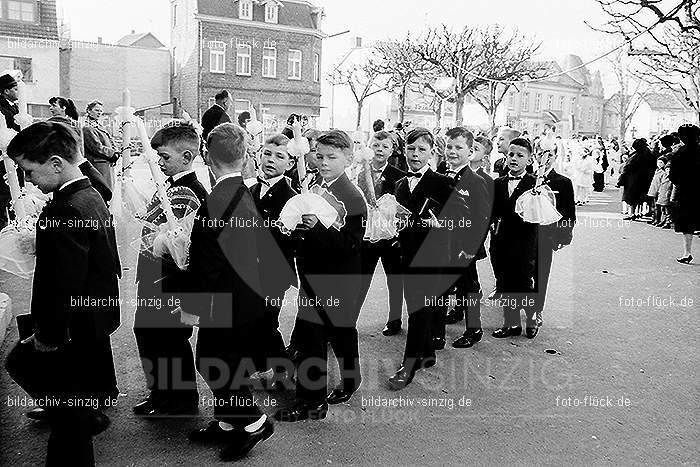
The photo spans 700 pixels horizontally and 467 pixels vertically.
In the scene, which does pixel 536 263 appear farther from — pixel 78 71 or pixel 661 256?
pixel 78 71

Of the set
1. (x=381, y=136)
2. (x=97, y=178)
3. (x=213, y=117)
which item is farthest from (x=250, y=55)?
(x=97, y=178)

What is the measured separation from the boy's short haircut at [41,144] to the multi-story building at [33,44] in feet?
103

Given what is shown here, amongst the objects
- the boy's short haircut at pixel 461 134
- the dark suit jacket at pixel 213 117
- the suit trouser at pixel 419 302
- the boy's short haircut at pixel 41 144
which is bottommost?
the suit trouser at pixel 419 302

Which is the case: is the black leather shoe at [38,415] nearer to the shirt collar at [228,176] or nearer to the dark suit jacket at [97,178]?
the shirt collar at [228,176]

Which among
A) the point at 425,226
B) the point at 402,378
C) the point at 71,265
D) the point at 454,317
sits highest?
the point at 425,226

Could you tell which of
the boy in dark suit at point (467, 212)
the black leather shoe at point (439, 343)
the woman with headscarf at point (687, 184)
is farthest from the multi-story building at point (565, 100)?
the black leather shoe at point (439, 343)

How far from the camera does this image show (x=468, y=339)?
588 cm

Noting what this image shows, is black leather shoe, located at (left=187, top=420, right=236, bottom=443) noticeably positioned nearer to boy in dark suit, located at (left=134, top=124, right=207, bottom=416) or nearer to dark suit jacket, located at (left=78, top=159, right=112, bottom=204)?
boy in dark suit, located at (left=134, top=124, right=207, bottom=416)

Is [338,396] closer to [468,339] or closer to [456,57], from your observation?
[468,339]

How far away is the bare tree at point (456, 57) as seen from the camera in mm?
21828

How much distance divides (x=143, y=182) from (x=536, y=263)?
3844 millimetres

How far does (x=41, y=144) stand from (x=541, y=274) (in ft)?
15.8

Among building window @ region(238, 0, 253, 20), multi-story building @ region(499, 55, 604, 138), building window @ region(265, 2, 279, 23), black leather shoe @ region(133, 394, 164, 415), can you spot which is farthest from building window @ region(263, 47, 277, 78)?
black leather shoe @ region(133, 394, 164, 415)

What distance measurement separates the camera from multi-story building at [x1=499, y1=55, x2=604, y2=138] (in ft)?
211
